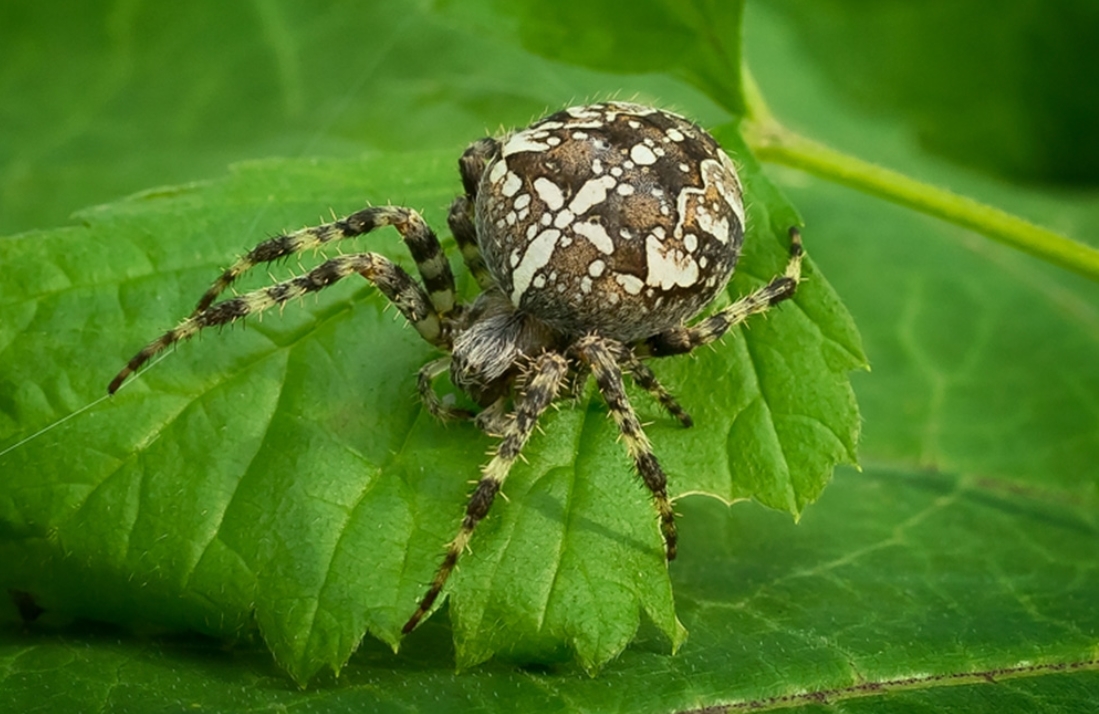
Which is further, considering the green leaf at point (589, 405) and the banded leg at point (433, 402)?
the banded leg at point (433, 402)

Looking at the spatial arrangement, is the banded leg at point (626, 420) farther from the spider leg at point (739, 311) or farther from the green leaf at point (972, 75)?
the green leaf at point (972, 75)

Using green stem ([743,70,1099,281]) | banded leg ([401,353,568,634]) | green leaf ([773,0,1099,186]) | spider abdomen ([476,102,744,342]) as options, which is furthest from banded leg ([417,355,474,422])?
green leaf ([773,0,1099,186])

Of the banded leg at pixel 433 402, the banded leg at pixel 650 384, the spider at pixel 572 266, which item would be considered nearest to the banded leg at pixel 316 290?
the spider at pixel 572 266

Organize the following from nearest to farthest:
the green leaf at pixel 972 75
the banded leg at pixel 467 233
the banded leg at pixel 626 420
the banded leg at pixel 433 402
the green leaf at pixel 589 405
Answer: the green leaf at pixel 589 405 < the banded leg at pixel 626 420 < the banded leg at pixel 433 402 < the banded leg at pixel 467 233 < the green leaf at pixel 972 75

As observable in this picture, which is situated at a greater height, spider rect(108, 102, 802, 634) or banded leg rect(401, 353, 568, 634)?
spider rect(108, 102, 802, 634)

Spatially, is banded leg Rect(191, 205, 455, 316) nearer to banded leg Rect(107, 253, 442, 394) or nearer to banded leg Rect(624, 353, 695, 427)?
banded leg Rect(107, 253, 442, 394)

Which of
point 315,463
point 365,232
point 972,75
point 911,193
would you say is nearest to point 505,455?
point 315,463
